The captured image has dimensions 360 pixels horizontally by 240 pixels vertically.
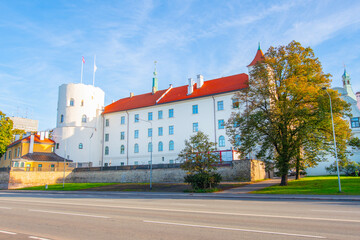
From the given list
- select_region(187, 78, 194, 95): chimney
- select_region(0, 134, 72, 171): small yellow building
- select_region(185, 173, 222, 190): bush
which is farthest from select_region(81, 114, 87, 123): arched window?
select_region(185, 173, 222, 190): bush

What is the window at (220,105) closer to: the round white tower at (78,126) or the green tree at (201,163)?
the green tree at (201,163)

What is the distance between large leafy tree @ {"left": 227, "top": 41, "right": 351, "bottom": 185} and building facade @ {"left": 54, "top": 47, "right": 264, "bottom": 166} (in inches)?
628

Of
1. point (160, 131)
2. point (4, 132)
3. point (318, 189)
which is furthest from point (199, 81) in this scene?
point (4, 132)

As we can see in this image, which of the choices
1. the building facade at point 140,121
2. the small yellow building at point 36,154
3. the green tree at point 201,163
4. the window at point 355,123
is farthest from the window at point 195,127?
the window at point 355,123

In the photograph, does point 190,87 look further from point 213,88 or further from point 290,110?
point 290,110

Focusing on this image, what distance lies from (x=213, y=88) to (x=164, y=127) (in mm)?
11372

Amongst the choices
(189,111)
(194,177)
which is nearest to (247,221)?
(194,177)

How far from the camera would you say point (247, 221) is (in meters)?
9.48

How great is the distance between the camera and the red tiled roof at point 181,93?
156 ft

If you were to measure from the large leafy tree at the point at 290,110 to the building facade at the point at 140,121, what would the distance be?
15953 mm

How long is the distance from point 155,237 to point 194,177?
19.9 metres

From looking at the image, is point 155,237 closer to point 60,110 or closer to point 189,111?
point 189,111

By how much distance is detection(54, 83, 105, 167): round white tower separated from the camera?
57406mm

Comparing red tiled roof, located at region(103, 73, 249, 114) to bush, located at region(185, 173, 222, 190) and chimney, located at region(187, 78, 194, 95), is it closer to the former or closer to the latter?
chimney, located at region(187, 78, 194, 95)
